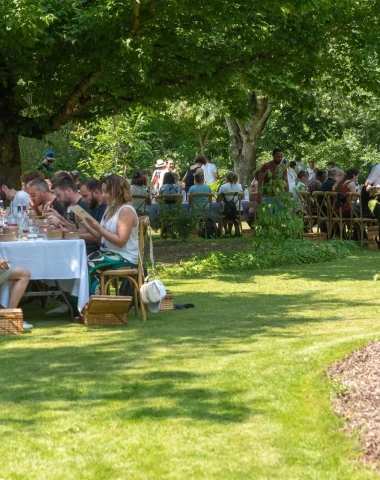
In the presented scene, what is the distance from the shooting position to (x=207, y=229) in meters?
24.5

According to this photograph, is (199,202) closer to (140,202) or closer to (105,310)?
(140,202)

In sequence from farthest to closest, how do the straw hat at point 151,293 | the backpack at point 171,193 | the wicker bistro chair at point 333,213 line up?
the backpack at point 171,193 → the wicker bistro chair at point 333,213 → the straw hat at point 151,293

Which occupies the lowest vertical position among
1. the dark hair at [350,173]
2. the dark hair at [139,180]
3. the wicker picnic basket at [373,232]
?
the wicker picnic basket at [373,232]

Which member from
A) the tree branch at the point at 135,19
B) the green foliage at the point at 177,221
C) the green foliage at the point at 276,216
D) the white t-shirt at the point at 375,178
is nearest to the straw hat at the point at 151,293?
the tree branch at the point at 135,19

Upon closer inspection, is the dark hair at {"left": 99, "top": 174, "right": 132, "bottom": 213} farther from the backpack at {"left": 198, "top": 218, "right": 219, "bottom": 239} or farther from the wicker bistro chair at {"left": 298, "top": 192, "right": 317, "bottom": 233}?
the backpack at {"left": 198, "top": 218, "right": 219, "bottom": 239}

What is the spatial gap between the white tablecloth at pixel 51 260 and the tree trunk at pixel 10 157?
887 centimetres

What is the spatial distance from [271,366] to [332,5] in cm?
1226

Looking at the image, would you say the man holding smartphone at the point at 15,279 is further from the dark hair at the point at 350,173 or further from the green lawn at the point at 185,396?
the dark hair at the point at 350,173

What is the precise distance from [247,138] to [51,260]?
25.8m

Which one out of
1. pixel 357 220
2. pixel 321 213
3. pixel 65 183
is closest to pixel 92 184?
pixel 65 183

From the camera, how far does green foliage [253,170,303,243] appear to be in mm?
18609

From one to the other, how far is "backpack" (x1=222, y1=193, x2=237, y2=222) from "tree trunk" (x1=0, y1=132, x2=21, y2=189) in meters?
5.52

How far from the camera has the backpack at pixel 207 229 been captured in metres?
24.4

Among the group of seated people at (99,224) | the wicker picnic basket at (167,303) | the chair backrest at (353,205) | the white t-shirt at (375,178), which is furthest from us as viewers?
the chair backrest at (353,205)
